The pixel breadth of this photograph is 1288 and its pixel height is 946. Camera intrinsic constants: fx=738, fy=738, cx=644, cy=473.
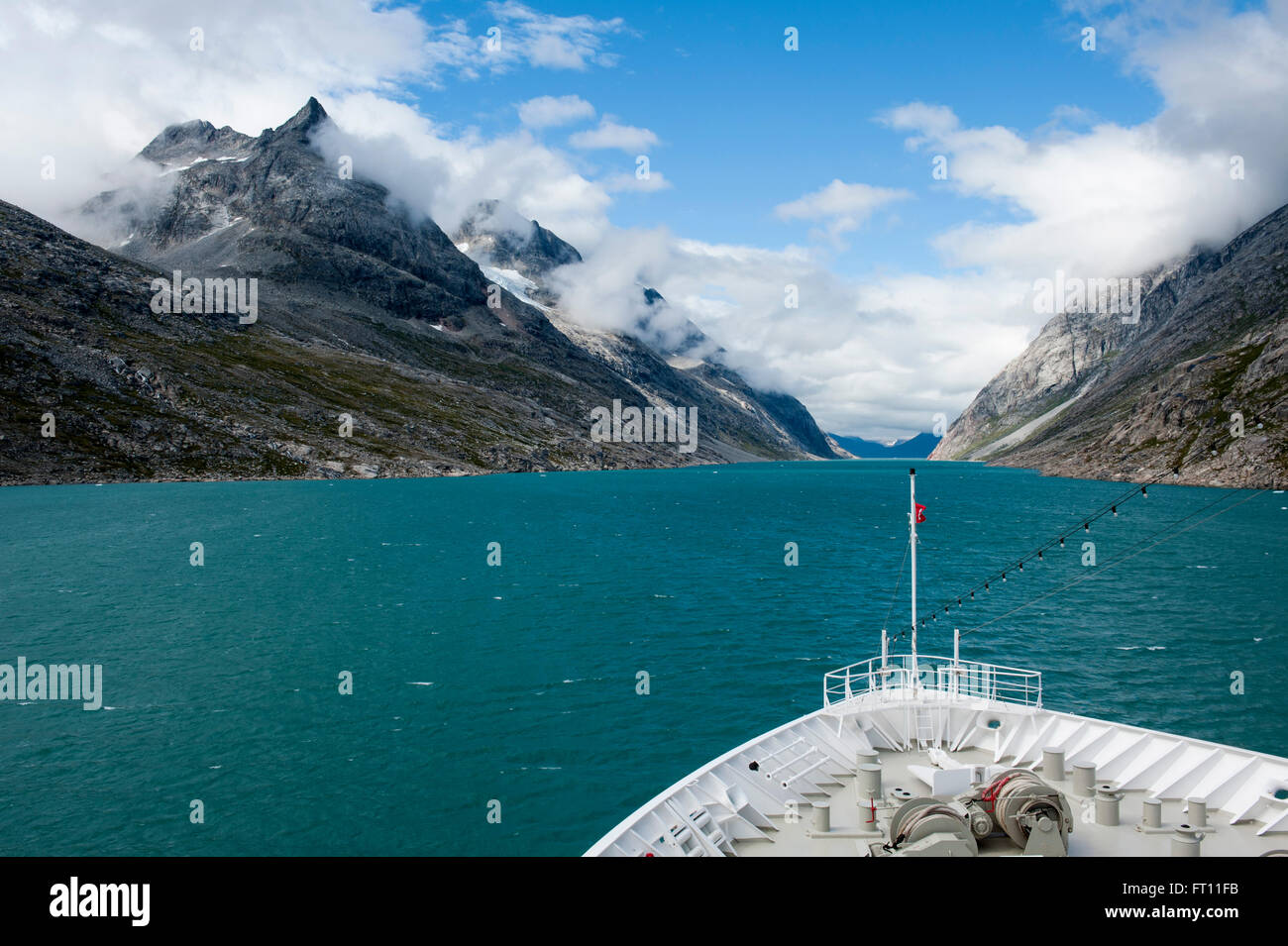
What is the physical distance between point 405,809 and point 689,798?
44.1 ft

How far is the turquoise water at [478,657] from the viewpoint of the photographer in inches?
1149

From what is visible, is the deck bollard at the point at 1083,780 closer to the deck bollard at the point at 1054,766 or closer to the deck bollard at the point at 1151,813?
the deck bollard at the point at 1054,766

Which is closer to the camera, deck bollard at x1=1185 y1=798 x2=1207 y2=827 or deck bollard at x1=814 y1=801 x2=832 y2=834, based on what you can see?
deck bollard at x1=1185 y1=798 x2=1207 y2=827

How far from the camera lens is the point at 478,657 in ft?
161

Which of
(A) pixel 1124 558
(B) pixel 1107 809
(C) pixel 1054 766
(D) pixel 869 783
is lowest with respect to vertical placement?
(B) pixel 1107 809

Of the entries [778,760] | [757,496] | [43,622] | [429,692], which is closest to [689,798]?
[778,760]

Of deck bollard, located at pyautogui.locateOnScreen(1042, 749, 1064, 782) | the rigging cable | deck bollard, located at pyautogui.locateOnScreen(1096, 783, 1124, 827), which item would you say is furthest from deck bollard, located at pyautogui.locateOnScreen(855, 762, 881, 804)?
the rigging cable

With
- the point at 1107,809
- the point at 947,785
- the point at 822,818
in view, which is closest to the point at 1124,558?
the point at 1107,809

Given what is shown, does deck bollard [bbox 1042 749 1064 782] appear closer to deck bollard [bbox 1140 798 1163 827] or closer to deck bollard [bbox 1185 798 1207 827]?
deck bollard [bbox 1140 798 1163 827]

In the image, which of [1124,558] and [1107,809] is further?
[1124,558]

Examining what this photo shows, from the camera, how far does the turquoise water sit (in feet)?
95.8

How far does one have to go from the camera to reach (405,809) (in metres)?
28.6

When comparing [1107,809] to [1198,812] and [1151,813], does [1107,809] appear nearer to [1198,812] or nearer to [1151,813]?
[1151,813]
